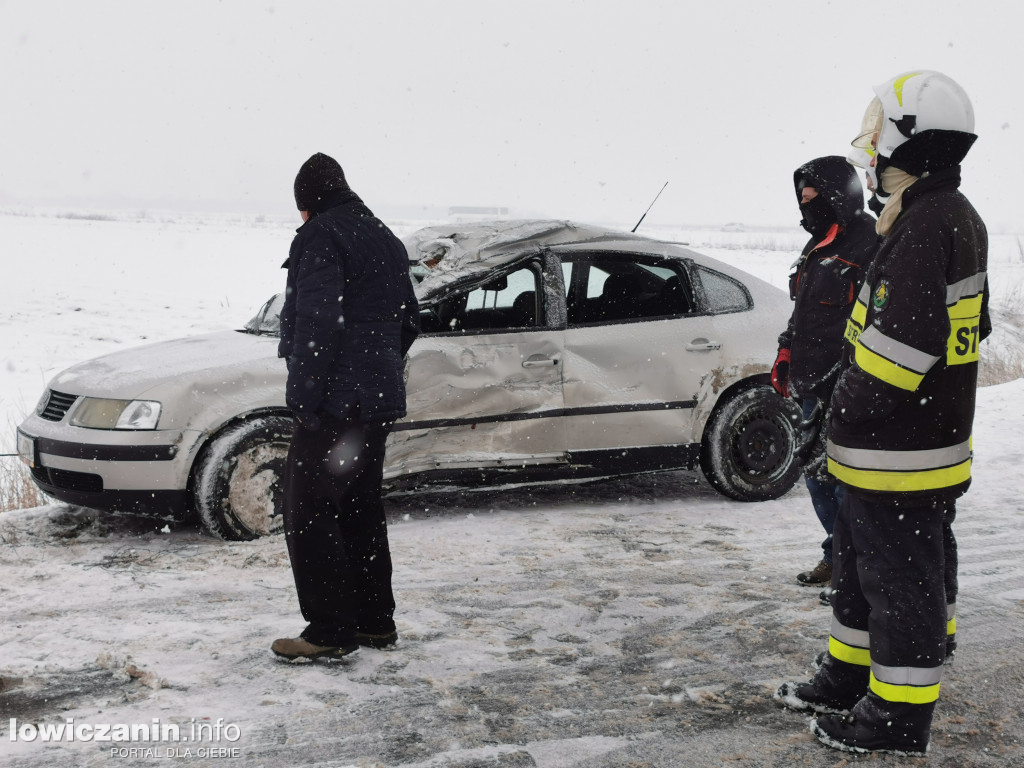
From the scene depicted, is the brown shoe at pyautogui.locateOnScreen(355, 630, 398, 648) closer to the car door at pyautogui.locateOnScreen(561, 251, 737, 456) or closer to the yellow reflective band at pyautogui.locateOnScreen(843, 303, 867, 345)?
the yellow reflective band at pyautogui.locateOnScreen(843, 303, 867, 345)

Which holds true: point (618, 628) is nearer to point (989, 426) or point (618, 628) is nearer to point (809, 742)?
point (809, 742)

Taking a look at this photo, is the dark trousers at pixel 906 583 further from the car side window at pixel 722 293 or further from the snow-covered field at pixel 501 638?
the car side window at pixel 722 293

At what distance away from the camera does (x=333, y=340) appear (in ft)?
10.8

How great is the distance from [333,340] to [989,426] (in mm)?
6787

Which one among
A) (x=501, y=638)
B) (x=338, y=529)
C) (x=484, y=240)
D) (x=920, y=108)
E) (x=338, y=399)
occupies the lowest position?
(x=501, y=638)

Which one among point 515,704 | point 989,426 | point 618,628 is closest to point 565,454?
point 618,628

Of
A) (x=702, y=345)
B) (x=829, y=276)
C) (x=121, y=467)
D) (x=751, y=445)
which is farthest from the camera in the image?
(x=751, y=445)

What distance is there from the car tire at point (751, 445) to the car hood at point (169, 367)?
275 cm

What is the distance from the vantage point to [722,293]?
20.0ft

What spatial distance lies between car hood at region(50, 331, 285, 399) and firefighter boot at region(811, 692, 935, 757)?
3.48 meters

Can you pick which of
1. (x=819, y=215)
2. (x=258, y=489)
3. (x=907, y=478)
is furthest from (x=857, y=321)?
(x=258, y=489)

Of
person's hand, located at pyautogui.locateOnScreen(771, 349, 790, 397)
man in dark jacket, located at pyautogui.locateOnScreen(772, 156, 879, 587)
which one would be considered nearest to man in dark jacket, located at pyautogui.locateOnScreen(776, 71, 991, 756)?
man in dark jacket, located at pyautogui.locateOnScreen(772, 156, 879, 587)

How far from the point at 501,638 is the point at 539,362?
2.07 m

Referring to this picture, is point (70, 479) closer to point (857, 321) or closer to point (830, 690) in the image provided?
point (830, 690)
